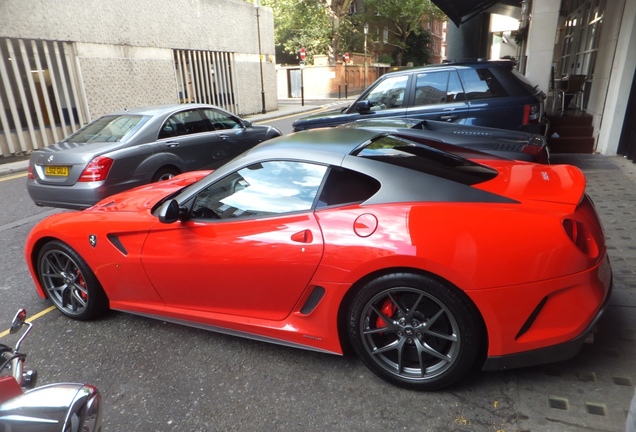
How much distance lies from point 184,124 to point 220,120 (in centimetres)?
87

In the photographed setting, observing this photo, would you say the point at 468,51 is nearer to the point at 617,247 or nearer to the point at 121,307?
the point at 617,247

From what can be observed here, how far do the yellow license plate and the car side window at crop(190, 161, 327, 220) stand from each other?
3.85m

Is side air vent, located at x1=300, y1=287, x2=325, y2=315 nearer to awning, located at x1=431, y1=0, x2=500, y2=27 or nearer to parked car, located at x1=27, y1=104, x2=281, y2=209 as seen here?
parked car, located at x1=27, y1=104, x2=281, y2=209

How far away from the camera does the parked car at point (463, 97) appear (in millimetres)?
6262

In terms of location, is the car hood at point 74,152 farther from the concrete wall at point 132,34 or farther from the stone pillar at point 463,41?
the stone pillar at point 463,41

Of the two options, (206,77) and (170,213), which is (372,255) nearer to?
(170,213)

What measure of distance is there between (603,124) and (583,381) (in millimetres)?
7692

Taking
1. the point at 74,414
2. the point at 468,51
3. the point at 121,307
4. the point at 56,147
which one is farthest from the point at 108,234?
the point at 468,51

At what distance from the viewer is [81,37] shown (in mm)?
13359

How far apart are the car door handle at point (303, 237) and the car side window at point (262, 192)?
170 mm

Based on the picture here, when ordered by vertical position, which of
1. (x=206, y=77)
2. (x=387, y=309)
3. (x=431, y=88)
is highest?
(x=206, y=77)

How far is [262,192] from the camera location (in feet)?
9.09

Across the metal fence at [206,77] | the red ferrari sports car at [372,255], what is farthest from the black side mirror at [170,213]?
the metal fence at [206,77]

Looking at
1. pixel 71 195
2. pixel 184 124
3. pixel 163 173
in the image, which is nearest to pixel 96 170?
pixel 71 195
